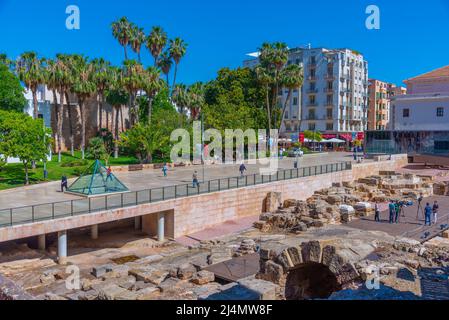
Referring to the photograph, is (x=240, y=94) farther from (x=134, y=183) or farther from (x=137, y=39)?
(x=134, y=183)

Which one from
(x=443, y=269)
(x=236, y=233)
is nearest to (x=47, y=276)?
(x=236, y=233)

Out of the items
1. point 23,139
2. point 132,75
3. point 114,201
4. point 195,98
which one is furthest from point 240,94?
point 114,201

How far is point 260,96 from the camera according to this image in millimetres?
63281

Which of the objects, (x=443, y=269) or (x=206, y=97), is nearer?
(x=443, y=269)

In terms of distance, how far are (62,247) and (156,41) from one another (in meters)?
41.7

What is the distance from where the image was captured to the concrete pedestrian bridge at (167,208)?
21.5 meters

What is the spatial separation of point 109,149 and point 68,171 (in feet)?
57.3

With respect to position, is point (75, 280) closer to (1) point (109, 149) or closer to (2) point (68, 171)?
(2) point (68, 171)

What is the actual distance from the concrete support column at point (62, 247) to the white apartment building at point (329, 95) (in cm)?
6624

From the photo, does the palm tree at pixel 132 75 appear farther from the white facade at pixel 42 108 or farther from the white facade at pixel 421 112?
the white facade at pixel 421 112

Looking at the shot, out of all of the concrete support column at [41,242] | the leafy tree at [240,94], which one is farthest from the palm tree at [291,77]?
the concrete support column at [41,242]

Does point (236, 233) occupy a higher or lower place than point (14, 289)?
lower

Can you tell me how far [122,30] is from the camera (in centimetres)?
5803

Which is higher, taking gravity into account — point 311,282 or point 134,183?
point 134,183
